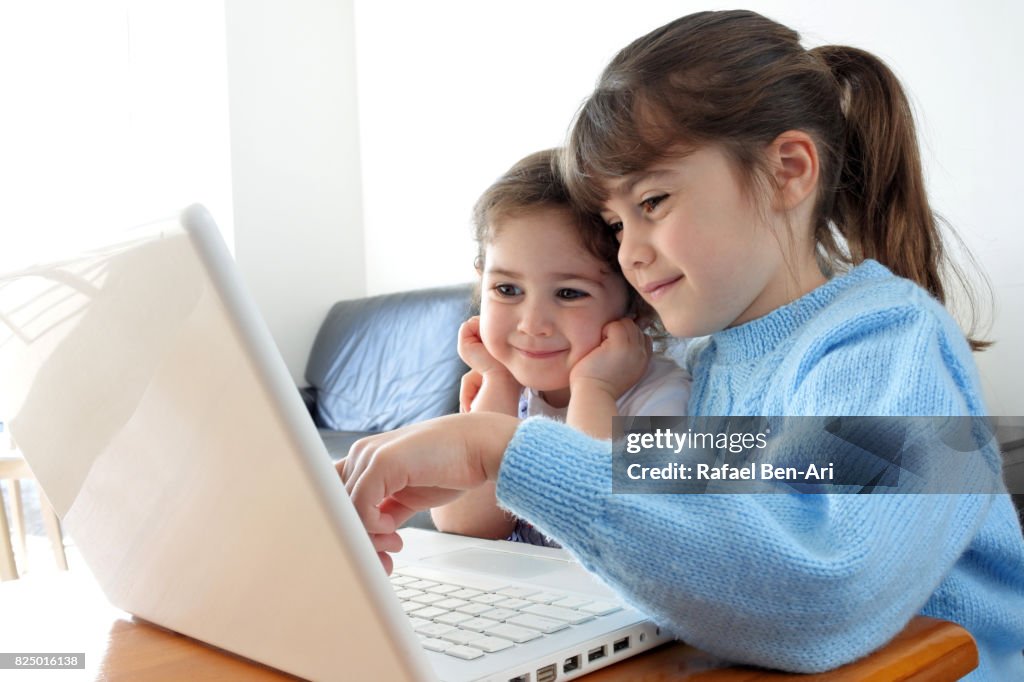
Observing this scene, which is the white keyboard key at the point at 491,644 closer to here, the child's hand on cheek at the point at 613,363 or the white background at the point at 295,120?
the child's hand on cheek at the point at 613,363

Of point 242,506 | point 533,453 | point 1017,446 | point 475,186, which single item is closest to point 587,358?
point 533,453

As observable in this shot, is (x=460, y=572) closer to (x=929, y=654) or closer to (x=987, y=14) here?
(x=929, y=654)

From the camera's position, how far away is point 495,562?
84cm

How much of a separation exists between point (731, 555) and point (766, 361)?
1.42 ft

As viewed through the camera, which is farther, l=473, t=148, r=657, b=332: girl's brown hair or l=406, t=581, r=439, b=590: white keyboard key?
l=473, t=148, r=657, b=332: girl's brown hair

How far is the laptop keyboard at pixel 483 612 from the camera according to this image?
578mm

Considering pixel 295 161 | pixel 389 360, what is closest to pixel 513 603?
pixel 389 360

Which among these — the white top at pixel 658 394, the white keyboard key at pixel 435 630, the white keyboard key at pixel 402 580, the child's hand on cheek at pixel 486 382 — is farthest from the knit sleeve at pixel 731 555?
the child's hand on cheek at pixel 486 382

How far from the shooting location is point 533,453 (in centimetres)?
56

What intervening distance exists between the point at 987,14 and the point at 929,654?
5.76 feet

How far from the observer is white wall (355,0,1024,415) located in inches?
75.3

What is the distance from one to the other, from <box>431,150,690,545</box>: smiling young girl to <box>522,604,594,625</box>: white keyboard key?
43 cm

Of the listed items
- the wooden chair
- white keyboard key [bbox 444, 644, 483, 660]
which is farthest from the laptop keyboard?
the wooden chair

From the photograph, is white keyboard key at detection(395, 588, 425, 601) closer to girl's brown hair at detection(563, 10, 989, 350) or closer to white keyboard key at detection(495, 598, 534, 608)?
white keyboard key at detection(495, 598, 534, 608)
